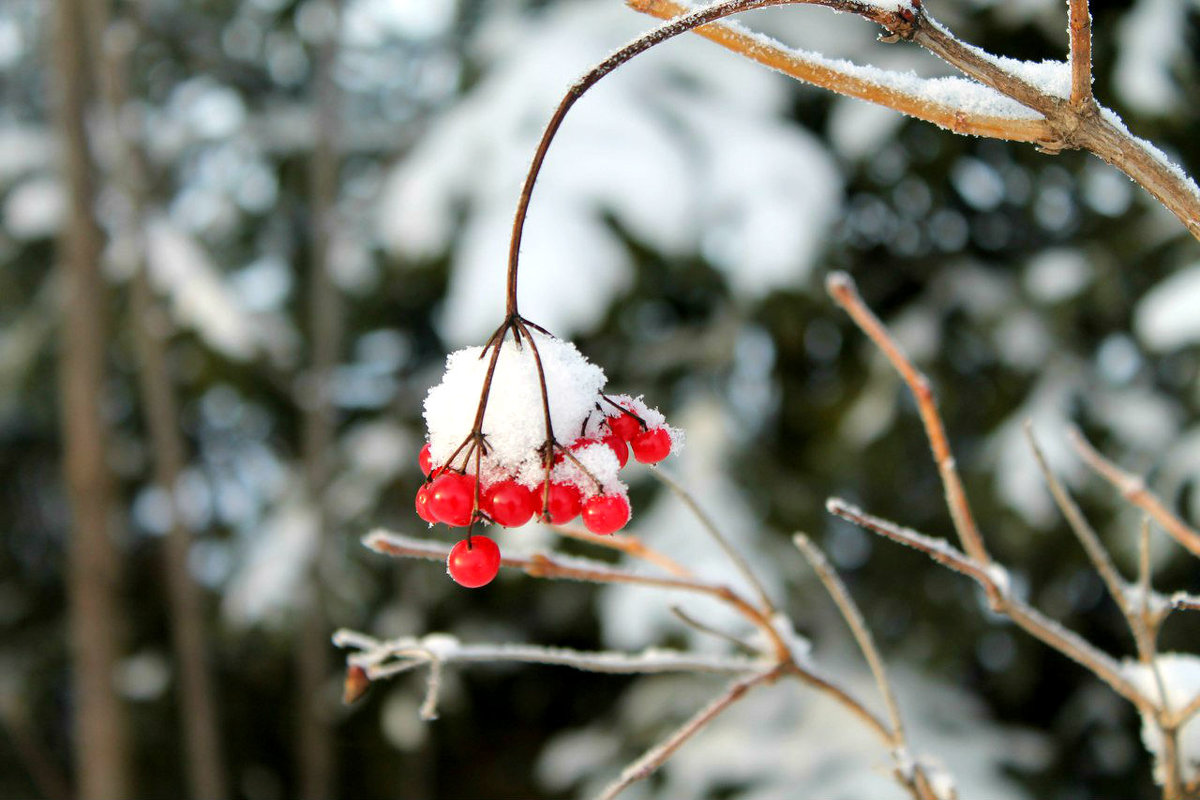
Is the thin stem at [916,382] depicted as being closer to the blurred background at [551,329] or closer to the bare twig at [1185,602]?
the bare twig at [1185,602]

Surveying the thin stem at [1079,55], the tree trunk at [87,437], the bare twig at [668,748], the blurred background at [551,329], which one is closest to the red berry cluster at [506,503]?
the bare twig at [668,748]

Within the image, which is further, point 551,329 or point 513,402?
point 551,329

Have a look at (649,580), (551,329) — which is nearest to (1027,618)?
Answer: (649,580)

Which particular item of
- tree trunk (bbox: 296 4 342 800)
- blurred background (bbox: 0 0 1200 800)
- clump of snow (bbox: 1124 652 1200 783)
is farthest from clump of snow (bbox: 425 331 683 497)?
tree trunk (bbox: 296 4 342 800)

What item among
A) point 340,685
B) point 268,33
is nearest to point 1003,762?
point 340,685

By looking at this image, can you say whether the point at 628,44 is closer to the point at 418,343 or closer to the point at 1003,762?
the point at 1003,762

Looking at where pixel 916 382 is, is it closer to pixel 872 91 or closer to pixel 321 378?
pixel 872 91
